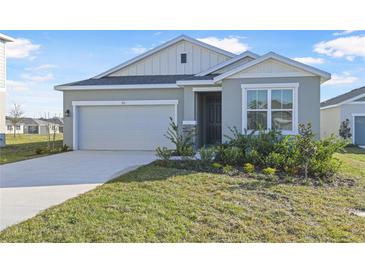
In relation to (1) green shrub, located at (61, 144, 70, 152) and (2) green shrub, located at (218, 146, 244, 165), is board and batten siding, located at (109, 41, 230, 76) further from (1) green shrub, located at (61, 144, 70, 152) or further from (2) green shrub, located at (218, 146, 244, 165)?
(2) green shrub, located at (218, 146, 244, 165)

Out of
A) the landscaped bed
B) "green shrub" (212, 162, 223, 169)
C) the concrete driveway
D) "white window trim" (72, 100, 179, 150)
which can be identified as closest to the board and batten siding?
"white window trim" (72, 100, 179, 150)

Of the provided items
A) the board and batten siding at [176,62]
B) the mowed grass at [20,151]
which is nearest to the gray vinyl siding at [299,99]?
the board and batten siding at [176,62]

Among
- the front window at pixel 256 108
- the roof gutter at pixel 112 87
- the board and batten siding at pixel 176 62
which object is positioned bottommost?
the front window at pixel 256 108

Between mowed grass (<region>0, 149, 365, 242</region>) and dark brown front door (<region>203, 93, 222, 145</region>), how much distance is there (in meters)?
8.64

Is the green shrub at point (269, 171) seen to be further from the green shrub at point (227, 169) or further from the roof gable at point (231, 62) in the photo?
the roof gable at point (231, 62)

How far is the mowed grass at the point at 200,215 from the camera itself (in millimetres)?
4266

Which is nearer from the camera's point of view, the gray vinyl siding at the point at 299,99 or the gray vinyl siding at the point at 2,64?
the gray vinyl siding at the point at 299,99

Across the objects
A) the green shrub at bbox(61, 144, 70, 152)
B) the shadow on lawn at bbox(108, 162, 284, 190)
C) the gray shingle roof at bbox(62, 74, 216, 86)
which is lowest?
the shadow on lawn at bbox(108, 162, 284, 190)

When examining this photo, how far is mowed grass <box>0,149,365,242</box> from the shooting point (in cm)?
427

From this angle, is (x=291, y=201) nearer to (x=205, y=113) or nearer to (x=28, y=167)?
(x=28, y=167)

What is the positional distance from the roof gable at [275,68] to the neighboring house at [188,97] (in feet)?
0.10

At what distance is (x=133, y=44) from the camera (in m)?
15.4
